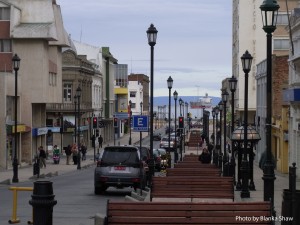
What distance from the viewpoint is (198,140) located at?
99062 mm

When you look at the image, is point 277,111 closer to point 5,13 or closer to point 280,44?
point 5,13

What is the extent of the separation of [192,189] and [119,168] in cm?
969

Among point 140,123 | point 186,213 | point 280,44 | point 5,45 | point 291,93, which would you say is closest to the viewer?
point 186,213

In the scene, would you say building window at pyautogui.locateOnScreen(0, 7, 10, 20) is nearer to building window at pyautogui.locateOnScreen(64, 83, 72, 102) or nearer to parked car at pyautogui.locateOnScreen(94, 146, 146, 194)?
building window at pyautogui.locateOnScreen(64, 83, 72, 102)

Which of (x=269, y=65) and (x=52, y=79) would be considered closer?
(x=269, y=65)

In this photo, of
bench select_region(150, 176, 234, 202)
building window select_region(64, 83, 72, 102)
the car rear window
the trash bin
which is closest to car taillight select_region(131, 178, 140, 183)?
the car rear window

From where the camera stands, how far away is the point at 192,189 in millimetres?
18188

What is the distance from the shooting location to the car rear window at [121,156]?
27750 mm

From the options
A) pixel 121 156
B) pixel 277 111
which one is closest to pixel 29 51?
pixel 277 111

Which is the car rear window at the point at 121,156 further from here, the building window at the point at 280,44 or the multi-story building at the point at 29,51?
the building window at the point at 280,44

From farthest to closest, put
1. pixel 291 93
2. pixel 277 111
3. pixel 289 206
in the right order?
pixel 277 111, pixel 291 93, pixel 289 206

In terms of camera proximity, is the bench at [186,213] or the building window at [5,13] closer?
the bench at [186,213]

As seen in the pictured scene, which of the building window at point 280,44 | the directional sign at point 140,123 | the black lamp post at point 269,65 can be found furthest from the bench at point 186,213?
the building window at point 280,44

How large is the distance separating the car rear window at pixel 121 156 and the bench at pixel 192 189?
9123 millimetres
